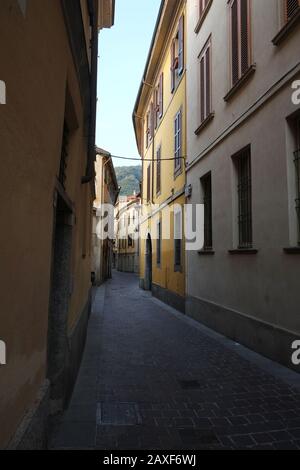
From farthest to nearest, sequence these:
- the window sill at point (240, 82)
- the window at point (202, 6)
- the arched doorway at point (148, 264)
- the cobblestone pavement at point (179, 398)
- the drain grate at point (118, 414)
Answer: the arched doorway at point (148, 264), the window at point (202, 6), the window sill at point (240, 82), the drain grate at point (118, 414), the cobblestone pavement at point (179, 398)

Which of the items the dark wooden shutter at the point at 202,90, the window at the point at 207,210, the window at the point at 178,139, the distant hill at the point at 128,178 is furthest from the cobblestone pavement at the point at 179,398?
the distant hill at the point at 128,178

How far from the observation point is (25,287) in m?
2.18

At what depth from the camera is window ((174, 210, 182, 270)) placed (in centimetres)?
1209

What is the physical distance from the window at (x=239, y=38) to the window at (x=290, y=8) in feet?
4.30

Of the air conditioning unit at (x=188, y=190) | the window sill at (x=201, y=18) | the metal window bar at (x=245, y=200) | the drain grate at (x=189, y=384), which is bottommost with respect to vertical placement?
the drain grate at (x=189, y=384)

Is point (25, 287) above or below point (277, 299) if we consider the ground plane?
above

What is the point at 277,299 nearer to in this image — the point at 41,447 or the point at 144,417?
the point at 144,417

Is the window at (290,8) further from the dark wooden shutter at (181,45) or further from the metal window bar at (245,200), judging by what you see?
the dark wooden shutter at (181,45)

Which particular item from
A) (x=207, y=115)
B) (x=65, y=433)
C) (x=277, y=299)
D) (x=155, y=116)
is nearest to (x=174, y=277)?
(x=207, y=115)

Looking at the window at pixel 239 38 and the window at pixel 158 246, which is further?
the window at pixel 158 246

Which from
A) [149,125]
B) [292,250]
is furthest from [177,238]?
[149,125]

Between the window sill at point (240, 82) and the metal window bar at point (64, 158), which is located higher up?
the window sill at point (240, 82)

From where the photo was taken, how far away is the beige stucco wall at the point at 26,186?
1772 mm
